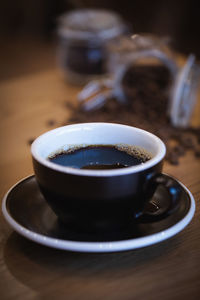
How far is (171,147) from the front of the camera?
865 millimetres

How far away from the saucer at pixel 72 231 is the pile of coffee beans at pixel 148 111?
0.30m

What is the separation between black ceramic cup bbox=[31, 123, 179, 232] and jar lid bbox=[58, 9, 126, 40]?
82 cm

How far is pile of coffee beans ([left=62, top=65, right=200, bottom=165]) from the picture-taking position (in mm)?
884

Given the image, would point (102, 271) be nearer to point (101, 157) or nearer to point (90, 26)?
point (101, 157)

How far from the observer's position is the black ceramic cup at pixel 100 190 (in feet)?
1.46

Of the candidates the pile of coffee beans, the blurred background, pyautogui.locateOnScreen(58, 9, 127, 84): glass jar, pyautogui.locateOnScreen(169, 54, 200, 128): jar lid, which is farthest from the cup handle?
the blurred background

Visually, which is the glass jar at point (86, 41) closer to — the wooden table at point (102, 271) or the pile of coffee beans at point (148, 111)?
the pile of coffee beans at point (148, 111)

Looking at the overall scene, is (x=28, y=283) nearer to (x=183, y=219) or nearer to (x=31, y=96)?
(x=183, y=219)

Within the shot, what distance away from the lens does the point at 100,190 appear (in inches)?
17.6

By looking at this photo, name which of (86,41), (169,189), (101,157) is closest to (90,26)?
(86,41)

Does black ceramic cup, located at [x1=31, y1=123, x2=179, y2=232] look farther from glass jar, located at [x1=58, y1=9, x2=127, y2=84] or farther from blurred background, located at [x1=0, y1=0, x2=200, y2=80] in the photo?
blurred background, located at [x1=0, y1=0, x2=200, y2=80]

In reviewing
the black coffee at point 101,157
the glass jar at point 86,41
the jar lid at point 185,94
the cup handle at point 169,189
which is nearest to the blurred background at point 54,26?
the glass jar at point 86,41

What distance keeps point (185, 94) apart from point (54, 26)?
1.38 meters

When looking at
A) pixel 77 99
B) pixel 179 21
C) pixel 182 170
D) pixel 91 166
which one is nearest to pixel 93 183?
pixel 91 166
